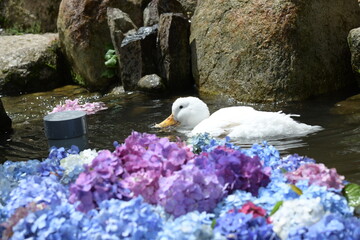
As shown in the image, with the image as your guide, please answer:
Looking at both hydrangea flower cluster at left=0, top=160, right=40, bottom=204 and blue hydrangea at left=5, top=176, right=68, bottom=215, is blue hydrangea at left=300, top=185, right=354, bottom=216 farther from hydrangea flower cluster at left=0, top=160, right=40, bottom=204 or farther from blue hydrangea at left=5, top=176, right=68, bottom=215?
hydrangea flower cluster at left=0, top=160, right=40, bottom=204

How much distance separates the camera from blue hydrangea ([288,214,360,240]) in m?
2.04

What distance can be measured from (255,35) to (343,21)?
1.54m

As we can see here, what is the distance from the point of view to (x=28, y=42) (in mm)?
11125

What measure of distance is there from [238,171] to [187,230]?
62 centimetres

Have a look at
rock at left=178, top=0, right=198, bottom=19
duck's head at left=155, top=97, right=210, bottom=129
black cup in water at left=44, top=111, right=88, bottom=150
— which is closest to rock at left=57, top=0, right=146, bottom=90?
rock at left=178, top=0, right=198, bottom=19

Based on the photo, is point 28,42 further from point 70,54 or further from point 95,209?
point 95,209

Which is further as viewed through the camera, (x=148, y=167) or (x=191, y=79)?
(x=191, y=79)

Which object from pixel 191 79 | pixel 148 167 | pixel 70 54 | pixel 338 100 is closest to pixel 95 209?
pixel 148 167

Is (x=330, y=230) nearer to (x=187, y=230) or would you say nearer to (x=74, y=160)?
(x=187, y=230)

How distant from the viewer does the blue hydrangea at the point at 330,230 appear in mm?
2037

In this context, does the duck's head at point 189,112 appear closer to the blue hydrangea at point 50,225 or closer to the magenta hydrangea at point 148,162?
the magenta hydrangea at point 148,162

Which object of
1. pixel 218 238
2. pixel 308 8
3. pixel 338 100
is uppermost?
pixel 308 8

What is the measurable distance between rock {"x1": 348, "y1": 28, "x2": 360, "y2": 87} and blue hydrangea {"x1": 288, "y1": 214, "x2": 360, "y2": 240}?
5.71 meters

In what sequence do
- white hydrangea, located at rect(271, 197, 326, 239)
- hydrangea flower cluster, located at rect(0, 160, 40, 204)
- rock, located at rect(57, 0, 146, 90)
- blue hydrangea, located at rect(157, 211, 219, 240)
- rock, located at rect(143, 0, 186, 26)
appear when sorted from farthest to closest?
1. rock, located at rect(57, 0, 146, 90)
2. rock, located at rect(143, 0, 186, 26)
3. hydrangea flower cluster, located at rect(0, 160, 40, 204)
4. white hydrangea, located at rect(271, 197, 326, 239)
5. blue hydrangea, located at rect(157, 211, 219, 240)
